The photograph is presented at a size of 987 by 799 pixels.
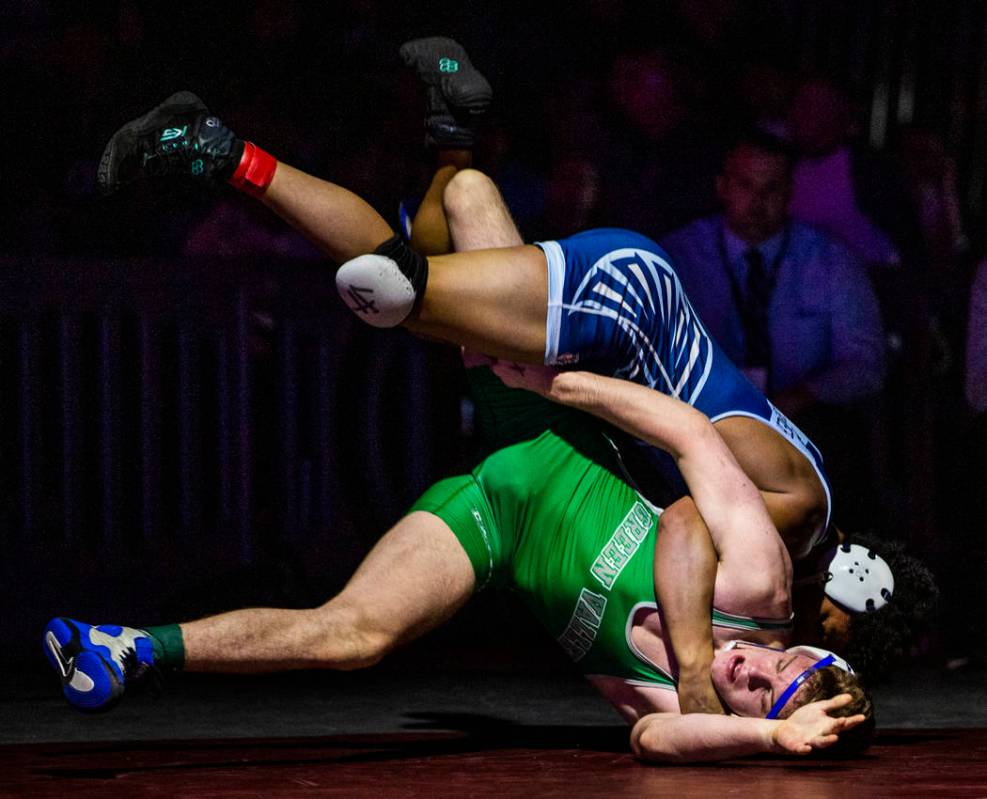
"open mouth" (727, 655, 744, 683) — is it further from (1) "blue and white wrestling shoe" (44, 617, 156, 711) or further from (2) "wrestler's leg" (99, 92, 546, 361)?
(1) "blue and white wrestling shoe" (44, 617, 156, 711)

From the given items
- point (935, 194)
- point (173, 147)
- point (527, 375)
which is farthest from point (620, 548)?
point (935, 194)

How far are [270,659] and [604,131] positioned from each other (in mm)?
2507

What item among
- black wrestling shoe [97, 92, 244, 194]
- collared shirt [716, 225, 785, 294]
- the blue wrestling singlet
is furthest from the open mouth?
collared shirt [716, 225, 785, 294]

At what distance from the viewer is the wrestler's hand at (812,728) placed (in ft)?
9.63

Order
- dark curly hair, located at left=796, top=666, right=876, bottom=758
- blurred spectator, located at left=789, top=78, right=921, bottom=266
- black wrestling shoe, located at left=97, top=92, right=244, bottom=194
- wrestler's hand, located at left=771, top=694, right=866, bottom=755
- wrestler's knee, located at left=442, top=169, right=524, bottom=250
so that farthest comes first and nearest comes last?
blurred spectator, located at left=789, top=78, right=921, bottom=266 < wrestler's knee, located at left=442, top=169, right=524, bottom=250 < black wrestling shoe, located at left=97, top=92, right=244, bottom=194 < dark curly hair, located at left=796, top=666, right=876, bottom=758 < wrestler's hand, located at left=771, top=694, right=866, bottom=755

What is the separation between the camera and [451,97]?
3611mm

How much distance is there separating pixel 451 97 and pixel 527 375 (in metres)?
0.61

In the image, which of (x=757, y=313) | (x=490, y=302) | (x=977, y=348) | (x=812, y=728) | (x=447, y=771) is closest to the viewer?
(x=812, y=728)

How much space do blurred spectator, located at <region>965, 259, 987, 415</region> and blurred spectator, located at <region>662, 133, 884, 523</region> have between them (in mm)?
273

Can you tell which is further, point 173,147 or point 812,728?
point 173,147

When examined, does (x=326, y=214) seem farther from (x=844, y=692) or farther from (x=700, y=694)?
(x=844, y=692)

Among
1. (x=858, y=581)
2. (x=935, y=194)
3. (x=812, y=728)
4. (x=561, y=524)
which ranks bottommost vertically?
(x=812, y=728)

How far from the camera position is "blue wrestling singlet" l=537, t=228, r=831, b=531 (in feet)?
10.9

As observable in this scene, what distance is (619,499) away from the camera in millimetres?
3463
